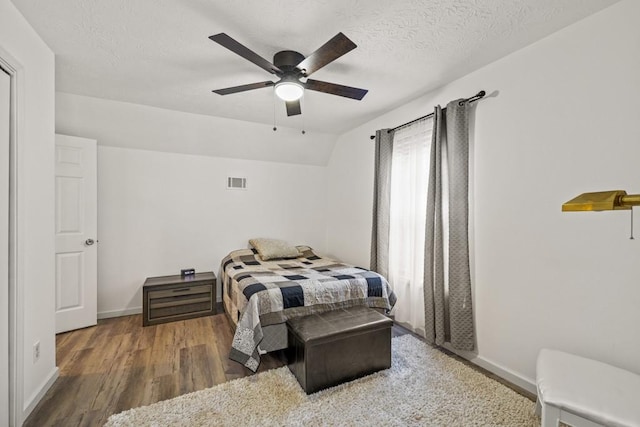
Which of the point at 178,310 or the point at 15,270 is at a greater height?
the point at 15,270

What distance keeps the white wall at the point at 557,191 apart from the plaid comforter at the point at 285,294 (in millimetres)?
978

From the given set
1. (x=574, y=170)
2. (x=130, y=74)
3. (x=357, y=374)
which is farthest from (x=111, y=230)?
(x=574, y=170)

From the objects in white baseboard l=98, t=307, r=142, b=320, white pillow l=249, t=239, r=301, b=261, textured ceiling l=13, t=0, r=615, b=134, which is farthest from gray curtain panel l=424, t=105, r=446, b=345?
white baseboard l=98, t=307, r=142, b=320

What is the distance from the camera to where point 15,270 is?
5.18 ft

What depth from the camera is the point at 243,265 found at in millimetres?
3432

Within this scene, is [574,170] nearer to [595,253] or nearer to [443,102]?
[595,253]

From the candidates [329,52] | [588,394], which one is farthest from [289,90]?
[588,394]

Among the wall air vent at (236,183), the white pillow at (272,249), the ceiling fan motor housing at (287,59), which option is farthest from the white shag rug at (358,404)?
the wall air vent at (236,183)

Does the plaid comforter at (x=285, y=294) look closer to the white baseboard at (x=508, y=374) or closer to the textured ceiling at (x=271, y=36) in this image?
the white baseboard at (x=508, y=374)

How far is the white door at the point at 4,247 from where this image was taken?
150cm

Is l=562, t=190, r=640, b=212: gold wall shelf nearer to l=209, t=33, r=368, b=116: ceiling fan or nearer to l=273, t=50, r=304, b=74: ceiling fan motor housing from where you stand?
l=209, t=33, r=368, b=116: ceiling fan

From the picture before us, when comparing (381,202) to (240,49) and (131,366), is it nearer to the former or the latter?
(240,49)

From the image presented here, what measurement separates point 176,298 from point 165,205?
122 cm

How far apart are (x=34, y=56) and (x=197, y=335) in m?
2.62
